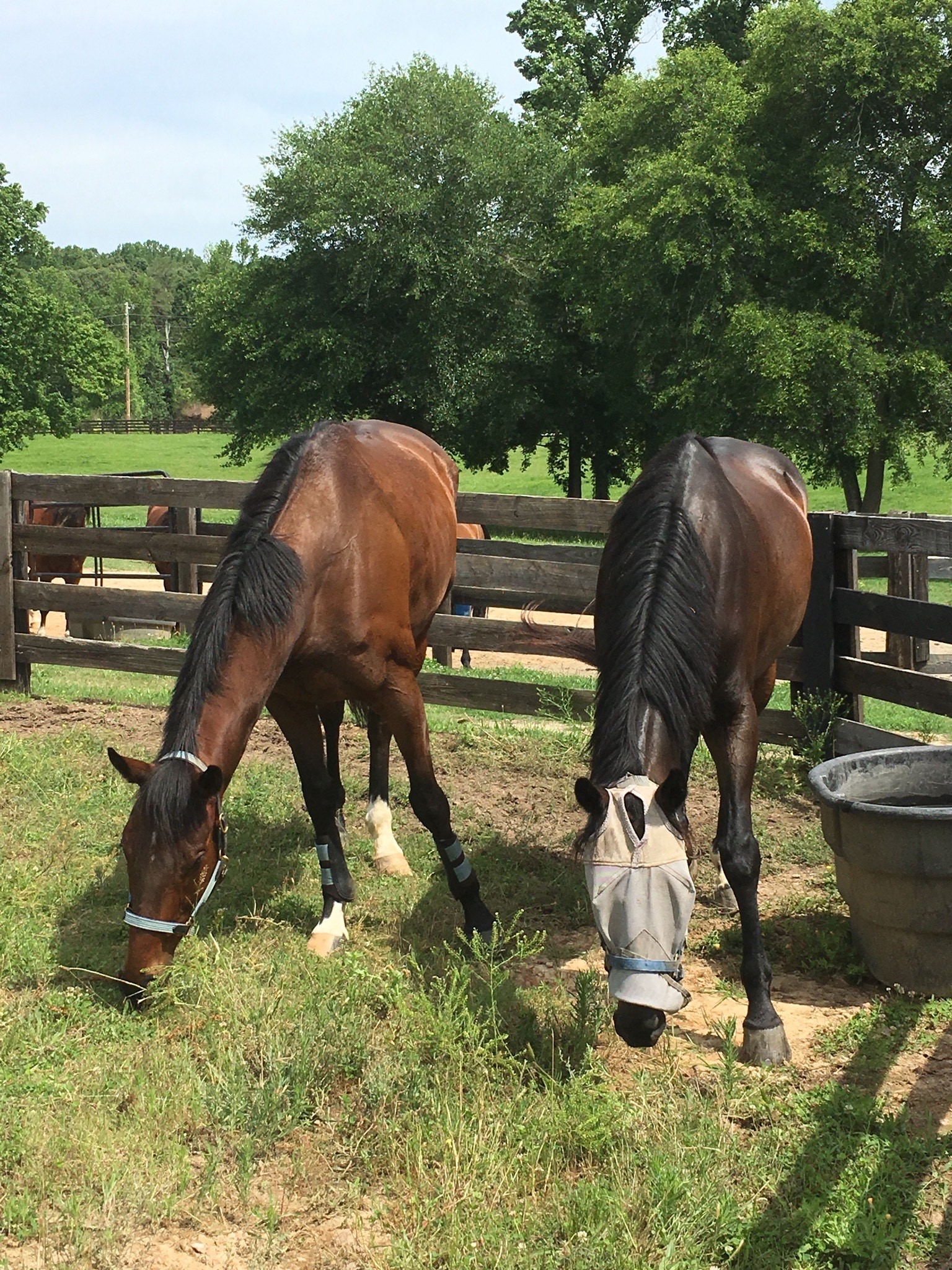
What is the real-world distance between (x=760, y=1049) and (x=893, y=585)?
3756mm

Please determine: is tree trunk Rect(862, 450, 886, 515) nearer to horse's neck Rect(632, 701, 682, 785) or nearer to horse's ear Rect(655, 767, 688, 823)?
horse's neck Rect(632, 701, 682, 785)

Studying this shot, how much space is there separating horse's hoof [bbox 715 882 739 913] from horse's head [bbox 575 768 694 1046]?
6.00ft

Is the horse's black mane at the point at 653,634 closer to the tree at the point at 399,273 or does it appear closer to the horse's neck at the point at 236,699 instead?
the horse's neck at the point at 236,699

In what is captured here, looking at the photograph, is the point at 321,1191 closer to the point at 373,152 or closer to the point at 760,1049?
the point at 760,1049

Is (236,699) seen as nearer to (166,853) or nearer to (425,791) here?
(166,853)

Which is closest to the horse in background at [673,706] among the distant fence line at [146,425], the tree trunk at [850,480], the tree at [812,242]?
the tree at [812,242]

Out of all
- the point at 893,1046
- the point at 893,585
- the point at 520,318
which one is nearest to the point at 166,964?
the point at 893,1046

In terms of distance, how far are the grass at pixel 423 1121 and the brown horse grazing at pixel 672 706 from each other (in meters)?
0.34

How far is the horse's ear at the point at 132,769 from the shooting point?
3.57 metres

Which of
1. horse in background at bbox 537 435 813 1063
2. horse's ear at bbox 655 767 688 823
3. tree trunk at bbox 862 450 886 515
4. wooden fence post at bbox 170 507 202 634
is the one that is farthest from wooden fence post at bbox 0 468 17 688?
tree trunk at bbox 862 450 886 515

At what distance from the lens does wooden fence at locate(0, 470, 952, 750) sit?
5742 millimetres

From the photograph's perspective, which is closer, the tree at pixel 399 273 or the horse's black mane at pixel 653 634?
the horse's black mane at pixel 653 634

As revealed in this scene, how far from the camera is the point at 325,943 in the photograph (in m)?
4.36

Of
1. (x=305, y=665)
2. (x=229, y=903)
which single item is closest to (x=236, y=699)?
(x=305, y=665)
